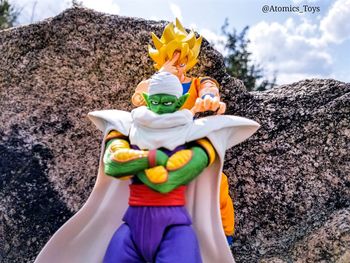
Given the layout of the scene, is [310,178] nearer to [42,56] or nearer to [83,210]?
[83,210]

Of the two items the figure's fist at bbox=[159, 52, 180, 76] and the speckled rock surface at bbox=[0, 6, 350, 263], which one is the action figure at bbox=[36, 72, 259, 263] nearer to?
the figure's fist at bbox=[159, 52, 180, 76]

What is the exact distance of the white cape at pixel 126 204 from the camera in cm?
179

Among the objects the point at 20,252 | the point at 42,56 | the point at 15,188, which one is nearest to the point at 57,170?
the point at 15,188

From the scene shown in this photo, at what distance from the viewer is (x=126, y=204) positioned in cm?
193

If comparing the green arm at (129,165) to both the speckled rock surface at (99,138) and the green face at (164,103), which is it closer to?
the green face at (164,103)

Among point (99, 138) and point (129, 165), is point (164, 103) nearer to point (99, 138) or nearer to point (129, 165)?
point (129, 165)

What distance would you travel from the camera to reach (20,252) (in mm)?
2396

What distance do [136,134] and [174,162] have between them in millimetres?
190

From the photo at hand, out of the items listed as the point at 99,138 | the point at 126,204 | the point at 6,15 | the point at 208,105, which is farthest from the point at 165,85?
the point at 6,15

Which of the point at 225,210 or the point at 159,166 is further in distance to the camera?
the point at 225,210

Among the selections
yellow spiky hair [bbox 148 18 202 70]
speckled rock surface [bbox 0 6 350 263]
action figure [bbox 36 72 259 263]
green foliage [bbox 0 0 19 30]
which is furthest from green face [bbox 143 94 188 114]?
green foliage [bbox 0 0 19 30]

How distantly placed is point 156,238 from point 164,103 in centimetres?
45

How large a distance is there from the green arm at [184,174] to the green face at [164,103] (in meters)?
0.16

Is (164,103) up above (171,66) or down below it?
below
